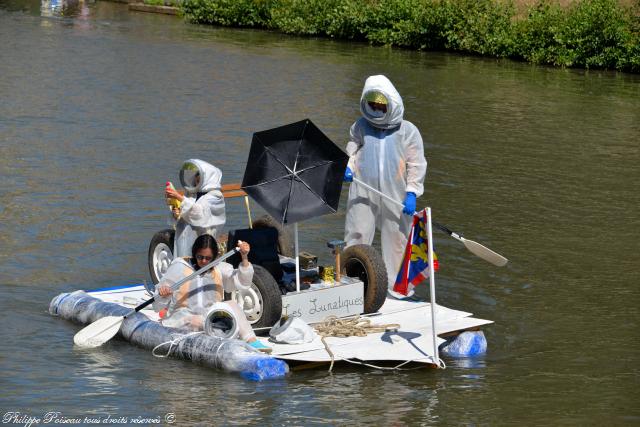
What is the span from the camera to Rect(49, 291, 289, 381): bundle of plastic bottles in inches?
386

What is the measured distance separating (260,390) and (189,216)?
80.9 inches

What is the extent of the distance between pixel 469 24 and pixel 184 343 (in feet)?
103

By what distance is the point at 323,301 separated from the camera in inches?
428

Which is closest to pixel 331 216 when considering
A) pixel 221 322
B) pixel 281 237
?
pixel 281 237

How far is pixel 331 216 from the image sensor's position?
1641 centimetres

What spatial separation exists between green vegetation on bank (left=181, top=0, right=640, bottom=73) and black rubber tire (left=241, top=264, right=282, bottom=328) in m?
28.1

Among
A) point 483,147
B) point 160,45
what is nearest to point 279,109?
point 483,147

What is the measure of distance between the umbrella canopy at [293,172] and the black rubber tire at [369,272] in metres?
0.60

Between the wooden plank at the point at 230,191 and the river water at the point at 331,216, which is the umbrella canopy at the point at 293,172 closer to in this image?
the wooden plank at the point at 230,191

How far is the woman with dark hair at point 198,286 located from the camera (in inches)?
408

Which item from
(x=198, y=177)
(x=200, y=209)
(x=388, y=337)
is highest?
(x=198, y=177)

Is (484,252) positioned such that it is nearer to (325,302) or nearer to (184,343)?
(325,302)

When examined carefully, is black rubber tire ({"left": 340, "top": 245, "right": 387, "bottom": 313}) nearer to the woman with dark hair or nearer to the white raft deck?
the white raft deck

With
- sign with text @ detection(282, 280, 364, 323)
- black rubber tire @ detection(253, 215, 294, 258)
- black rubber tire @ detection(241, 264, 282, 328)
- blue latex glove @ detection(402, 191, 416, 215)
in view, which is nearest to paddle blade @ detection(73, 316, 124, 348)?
black rubber tire @ detection(241, 264, 282, 328)
